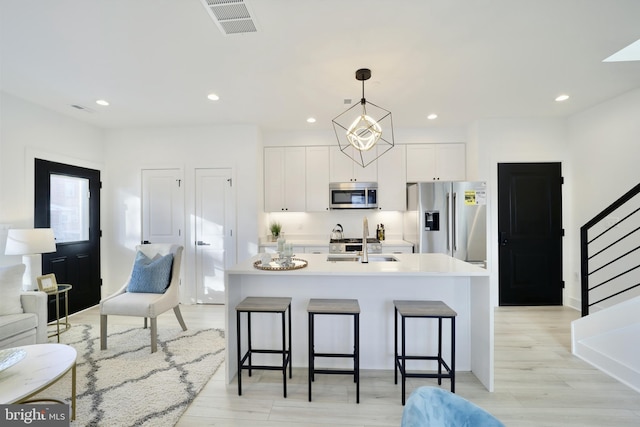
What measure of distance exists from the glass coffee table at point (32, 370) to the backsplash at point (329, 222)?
3.01 m

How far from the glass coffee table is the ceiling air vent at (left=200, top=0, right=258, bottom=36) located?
2.30 m

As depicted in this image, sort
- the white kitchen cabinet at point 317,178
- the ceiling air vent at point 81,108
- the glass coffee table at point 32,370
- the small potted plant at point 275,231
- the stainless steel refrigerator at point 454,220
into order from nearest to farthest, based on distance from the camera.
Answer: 1. the glass coffee table at point 32,370
2. the ceiling air vent at point 81,108
3. the stainless steel refrigerator at point 454,220
4. the white kitchen cabinet at point 317,178
5. the small potted plant at point 275,231

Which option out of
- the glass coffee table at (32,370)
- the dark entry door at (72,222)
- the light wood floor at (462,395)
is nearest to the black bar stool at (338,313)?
the light wood floor at (462,395)

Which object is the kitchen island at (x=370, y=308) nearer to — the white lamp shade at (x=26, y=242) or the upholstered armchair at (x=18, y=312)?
the upholstered armchair at (x=18, y=312)

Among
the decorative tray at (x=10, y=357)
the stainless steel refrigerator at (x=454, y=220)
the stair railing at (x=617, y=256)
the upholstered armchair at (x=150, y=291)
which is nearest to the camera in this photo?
the decorative tray at (x=10, y=357)

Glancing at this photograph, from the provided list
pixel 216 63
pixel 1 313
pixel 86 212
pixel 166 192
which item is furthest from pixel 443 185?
pixel 86 212

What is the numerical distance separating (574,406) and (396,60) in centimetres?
292

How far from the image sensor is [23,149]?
10.5 ft

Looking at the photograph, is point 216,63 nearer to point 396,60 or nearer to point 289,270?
point 396,60

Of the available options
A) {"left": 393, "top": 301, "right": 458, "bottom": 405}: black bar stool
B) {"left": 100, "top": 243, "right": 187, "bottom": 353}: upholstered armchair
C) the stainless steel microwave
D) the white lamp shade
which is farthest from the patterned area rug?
the stainless steel microwave

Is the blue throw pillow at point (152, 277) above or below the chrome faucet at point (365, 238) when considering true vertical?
below

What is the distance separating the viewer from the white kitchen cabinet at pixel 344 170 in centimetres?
446

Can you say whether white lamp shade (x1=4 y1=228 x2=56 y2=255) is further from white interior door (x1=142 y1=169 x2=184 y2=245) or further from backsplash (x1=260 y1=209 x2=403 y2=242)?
backsplash (x1=260 y1=209 x2=403 y2=242)

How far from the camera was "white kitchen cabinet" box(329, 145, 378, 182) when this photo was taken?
14.6ft
